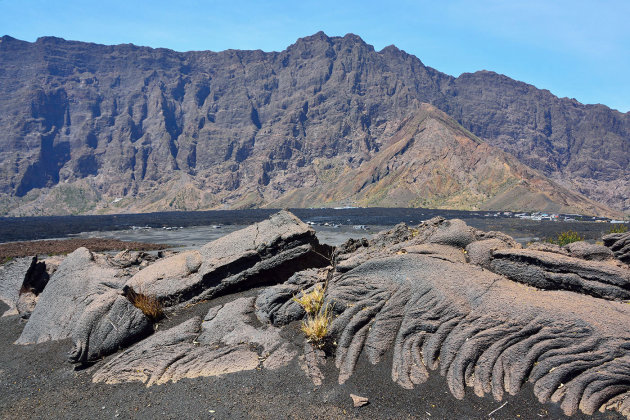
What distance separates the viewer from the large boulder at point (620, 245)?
504 inches

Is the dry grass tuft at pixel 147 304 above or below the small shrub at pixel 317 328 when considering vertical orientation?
below

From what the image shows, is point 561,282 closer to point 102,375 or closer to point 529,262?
point 529,262

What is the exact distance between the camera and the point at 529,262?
1003 cm

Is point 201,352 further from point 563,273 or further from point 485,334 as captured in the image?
point 563,273

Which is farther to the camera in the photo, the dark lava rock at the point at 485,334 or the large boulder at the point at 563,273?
the large boulder at the point at 563,273

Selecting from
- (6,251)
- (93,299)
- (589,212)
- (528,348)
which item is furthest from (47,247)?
(589,212)

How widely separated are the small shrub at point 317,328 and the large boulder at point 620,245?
10996mm

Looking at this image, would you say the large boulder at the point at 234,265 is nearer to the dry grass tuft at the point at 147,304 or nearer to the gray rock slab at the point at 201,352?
the dry grass tuft at the point at 147,304

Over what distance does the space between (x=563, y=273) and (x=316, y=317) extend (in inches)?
264

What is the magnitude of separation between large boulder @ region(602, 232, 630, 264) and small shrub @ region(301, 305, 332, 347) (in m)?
11.0

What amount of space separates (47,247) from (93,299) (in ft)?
173

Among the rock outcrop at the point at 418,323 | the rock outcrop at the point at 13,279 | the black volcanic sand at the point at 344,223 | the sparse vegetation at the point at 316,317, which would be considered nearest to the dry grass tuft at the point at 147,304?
the rock outcrop at the point at 418,323

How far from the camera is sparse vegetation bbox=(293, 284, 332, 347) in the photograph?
9273 mm

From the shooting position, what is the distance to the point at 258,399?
7.67m
